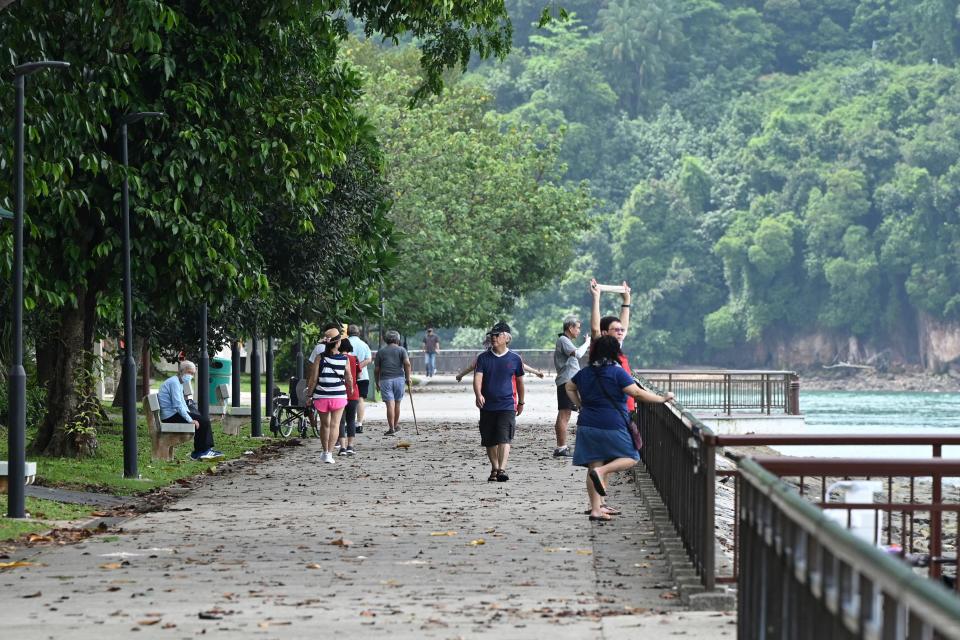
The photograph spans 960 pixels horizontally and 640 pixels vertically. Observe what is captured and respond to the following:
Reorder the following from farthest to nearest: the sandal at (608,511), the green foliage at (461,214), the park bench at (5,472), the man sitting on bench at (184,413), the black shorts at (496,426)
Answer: the green foliage at (461,214), the man sitting on bench at (184,413), the black shorts at (496,426), the park bench at (5,472), the sandal at (608,511)

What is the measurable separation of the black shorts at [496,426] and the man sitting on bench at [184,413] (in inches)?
186

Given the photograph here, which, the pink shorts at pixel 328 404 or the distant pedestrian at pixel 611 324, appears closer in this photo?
the distant pedestrian at pixel 611 324

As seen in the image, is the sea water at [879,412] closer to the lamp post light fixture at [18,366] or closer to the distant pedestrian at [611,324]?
the distant pedestrian at [611,324]

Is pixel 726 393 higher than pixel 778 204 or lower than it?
lower

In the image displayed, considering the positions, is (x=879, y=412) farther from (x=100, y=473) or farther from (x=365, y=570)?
(x=365, y=570)

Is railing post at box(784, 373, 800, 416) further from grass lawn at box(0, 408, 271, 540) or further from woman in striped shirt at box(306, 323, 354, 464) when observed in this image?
woman in striped shirt at box(306, 323, 354, 464)

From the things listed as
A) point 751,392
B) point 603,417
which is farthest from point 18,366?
point 751,392

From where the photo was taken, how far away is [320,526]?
14.9 meters

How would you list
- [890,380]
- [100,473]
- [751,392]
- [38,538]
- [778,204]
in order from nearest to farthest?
[38,538]
[100,473]
[751,392]
[778,204]
[890,380]

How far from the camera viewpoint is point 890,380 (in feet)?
462

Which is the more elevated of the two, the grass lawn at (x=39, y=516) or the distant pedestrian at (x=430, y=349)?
the distant pedestrian at (x=430, y=349)

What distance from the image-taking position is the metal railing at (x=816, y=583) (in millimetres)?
4500

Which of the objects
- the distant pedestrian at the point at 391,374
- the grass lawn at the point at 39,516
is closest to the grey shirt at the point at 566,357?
the distant pedestrian at the point at 391,374

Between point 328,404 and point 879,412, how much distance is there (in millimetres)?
81360
